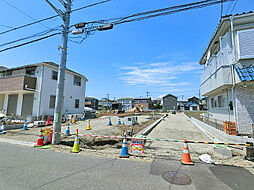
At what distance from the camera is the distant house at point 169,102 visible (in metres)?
70.2

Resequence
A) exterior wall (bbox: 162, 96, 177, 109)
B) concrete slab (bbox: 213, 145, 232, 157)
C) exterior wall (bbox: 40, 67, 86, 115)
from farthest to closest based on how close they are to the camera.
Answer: exterior wall (bbox: 162, 96, 177, 109) < exterior wall (bbox: 40, 67, 86, 115) < concrete slab (bbox: 213, 145, 232, 157)

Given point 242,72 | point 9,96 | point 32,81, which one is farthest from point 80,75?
point 242,72

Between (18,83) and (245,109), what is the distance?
21.4 meters

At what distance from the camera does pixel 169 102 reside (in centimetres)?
7075

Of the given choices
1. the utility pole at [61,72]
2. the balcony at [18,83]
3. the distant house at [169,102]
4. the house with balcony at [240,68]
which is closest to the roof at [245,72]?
the house with balcony at [240,68]

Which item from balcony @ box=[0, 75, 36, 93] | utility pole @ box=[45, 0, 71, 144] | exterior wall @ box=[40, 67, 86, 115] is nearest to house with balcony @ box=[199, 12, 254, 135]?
utility pole @ box=[45, 0, 71, 144]

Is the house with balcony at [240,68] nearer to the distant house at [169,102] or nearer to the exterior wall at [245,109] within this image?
the exterior wall at [245,109]

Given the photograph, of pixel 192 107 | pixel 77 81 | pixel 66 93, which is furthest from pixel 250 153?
pixel 192 107

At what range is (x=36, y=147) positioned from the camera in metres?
6.25

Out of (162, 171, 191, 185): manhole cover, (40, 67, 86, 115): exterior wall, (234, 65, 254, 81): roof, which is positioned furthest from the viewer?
(40, 67, 86, 115): exterior wall

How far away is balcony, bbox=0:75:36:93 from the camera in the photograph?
1476 cm

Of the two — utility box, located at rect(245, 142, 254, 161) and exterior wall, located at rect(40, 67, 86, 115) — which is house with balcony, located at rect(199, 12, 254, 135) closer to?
utility box, located at rect(245, 142, 254, 161)

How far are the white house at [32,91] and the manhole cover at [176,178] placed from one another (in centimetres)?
1651

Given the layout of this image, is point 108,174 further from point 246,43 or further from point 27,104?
point 27,104
